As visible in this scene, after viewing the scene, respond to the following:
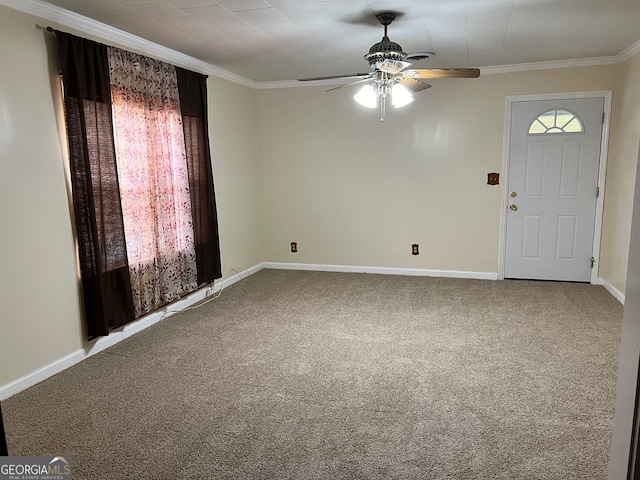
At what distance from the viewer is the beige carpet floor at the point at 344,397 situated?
2.12m

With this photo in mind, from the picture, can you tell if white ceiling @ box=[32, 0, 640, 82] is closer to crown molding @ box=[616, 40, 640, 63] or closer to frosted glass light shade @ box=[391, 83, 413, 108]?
crown molding @ box=[616, 40, 640, 63]

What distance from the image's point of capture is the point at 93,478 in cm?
202

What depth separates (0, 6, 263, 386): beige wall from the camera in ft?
8.95

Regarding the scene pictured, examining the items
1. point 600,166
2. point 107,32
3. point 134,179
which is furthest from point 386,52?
point 600,166

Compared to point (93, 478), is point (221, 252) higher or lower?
higher

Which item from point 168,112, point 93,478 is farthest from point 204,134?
point 93,478

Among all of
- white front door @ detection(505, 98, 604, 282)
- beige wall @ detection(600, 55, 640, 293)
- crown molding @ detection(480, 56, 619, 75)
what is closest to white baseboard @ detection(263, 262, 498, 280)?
white front door @ detection(505, 98, 604, 282)

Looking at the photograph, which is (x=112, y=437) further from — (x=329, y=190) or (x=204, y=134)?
(x=329, y=190)

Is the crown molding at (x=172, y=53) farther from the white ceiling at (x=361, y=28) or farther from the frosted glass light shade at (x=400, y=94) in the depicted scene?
the frosted glass light shade at (x=400, y=94)

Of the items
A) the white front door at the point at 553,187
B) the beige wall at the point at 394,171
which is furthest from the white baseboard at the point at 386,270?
the white front door at the point at 553,187

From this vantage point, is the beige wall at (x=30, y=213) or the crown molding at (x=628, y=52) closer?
the beige wall at (x=30, y=213)

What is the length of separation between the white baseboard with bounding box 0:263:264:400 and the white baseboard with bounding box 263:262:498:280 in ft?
3.10

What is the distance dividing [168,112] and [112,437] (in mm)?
2714

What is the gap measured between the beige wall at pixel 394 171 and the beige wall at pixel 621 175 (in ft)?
1.00
